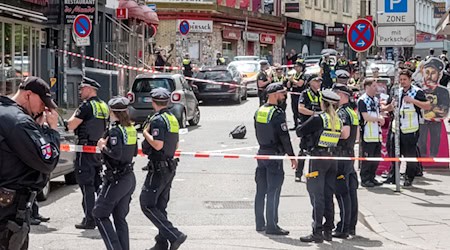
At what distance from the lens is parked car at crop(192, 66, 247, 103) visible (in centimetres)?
3133

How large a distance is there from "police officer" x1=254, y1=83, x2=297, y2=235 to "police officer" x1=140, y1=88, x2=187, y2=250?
1.44m

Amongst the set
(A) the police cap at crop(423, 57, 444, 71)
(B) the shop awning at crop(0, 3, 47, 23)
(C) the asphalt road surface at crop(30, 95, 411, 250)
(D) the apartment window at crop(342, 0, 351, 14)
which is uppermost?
(D) the apartment window at crop(342, 0, 351, 14)

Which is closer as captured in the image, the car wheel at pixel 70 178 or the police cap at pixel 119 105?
the police cap at pixel 119 105

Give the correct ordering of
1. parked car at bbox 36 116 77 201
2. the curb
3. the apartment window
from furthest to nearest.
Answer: the apartment window, parked car at bbox 36 116 77 201, the curb

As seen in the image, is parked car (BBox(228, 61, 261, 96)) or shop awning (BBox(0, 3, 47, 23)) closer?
shop awning (BBox(0, 3, 47, 23))

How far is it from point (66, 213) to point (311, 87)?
16.7ft

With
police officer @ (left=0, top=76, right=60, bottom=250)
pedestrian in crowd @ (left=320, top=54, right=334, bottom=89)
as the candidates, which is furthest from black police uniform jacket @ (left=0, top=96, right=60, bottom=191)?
pedestrian in crowd @ (left=320, top=54, right=334, bottom=89)

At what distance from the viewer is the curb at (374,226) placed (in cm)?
962

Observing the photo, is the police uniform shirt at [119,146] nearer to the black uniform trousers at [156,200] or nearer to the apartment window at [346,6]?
the black uniform trousers at [156,200]

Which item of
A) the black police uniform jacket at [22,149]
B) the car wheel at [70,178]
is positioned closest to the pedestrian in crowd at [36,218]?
the car wheel at [70,178]

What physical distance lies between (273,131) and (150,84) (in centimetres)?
1351

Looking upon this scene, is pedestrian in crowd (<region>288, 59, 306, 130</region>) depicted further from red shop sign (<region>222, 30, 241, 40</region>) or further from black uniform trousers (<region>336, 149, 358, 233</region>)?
red shop sign (<region>222, 30, 241, 40</region>)

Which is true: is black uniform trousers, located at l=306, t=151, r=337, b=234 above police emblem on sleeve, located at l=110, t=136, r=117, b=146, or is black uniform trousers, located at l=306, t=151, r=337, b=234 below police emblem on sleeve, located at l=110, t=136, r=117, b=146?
below

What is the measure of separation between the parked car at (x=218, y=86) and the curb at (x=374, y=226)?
65.6 ft
